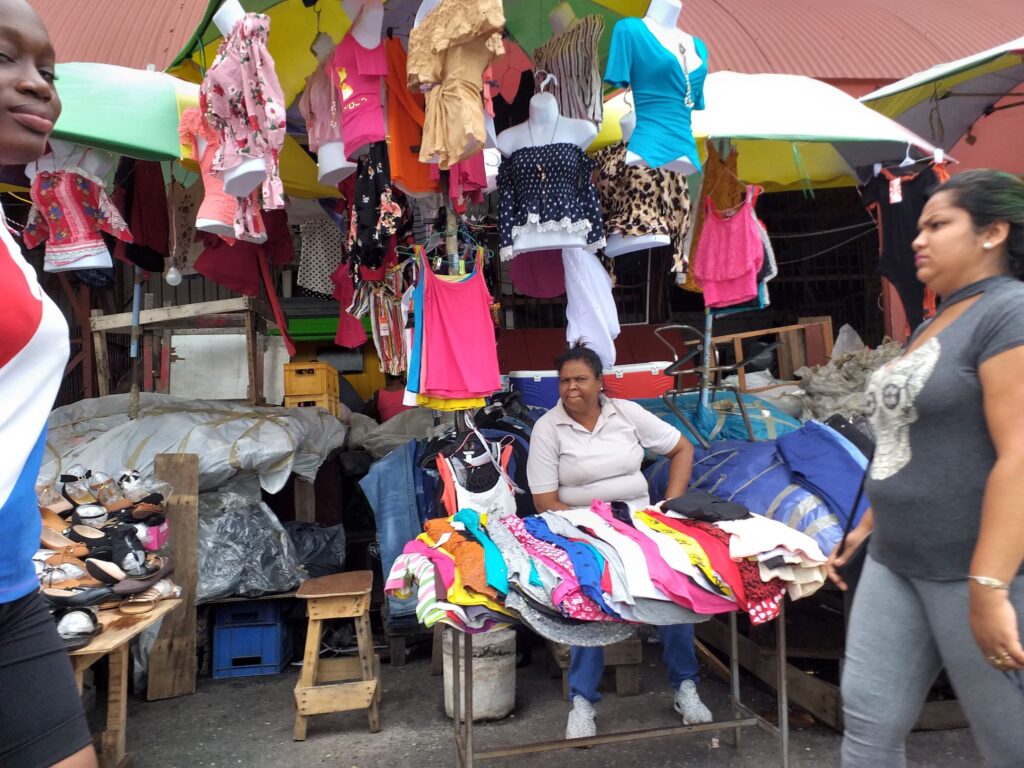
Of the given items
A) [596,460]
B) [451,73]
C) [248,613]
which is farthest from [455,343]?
[248,613]

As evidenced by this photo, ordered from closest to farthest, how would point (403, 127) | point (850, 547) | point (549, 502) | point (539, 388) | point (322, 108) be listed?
point (850, 547) → point (549, 502) → point (403, 127) → point (322, 108) → point (539, 388)

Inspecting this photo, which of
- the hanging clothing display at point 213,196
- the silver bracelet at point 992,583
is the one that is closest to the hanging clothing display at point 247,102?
the hanging clothing display at point 213,196

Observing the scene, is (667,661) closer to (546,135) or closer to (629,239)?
(629,239)

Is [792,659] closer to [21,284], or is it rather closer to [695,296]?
[21,284]

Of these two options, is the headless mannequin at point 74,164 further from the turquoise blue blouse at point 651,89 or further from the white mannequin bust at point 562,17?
the turquoise blue blouse at point 651,89

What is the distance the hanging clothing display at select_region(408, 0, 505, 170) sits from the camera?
3.62 m

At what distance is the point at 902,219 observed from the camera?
5344mm

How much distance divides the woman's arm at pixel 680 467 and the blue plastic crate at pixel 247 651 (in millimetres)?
2647

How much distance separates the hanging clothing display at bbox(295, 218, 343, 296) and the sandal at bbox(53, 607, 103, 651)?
3.39 meters

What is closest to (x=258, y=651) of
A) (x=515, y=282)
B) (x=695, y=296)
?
(x=515, y=282)

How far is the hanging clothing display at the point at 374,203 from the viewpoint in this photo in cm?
443

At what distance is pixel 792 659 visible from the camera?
455 centimetres

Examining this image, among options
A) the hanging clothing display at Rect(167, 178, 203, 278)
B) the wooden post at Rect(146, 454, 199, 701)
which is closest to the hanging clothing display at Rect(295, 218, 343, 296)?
the hanging clothing display at Rect(167, 178, 203, 278)

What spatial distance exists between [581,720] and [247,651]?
→ 2.35m
